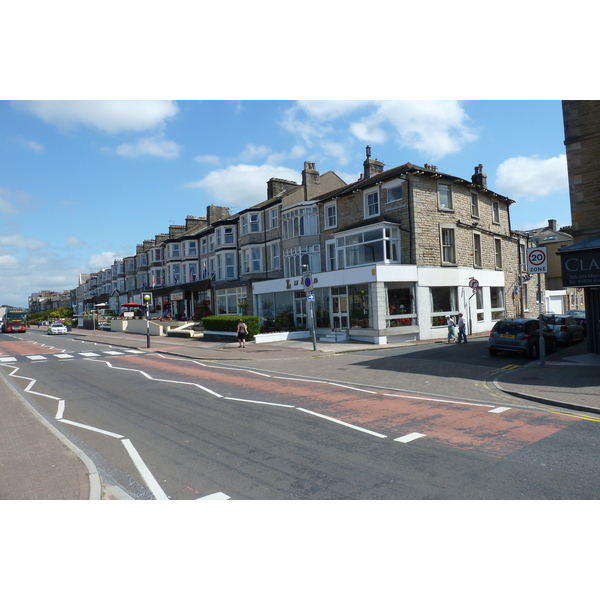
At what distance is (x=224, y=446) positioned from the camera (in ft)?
22.9

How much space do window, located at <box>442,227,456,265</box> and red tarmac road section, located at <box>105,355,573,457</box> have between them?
16929 millimetres

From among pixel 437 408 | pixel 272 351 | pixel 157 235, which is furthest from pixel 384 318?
pixel 157 235

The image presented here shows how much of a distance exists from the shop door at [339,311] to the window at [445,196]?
821cm

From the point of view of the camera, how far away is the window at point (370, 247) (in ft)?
81.9

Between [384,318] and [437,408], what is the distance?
47.3ft

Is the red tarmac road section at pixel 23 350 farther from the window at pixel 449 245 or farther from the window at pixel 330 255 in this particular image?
the window at pixel 449 245

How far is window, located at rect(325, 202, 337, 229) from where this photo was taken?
97.6 feet

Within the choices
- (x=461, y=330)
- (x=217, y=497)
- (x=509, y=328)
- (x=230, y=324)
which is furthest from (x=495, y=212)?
(x=217, y=497)

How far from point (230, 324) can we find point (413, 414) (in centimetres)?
2117

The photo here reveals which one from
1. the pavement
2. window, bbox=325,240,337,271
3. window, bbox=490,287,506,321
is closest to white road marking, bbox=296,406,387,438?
the pavement

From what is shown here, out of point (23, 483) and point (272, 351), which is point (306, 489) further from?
point (272, 351)

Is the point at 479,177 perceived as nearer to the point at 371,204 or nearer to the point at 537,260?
the point at 371,204

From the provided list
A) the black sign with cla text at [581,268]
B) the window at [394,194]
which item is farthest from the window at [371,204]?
the black sign with cla text at [581,268]

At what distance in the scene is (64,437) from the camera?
754 cm
